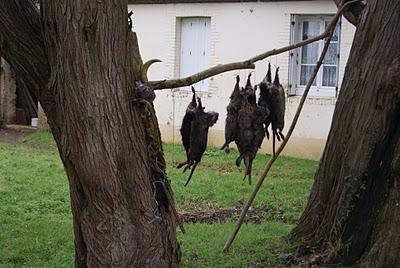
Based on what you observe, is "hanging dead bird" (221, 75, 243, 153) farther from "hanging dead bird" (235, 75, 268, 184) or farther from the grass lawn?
the grass lawn

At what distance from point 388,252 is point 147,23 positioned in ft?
41.6

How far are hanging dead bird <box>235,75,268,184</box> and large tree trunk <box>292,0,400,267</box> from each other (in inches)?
31.7

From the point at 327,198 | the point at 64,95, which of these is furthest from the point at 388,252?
the point at 64,95

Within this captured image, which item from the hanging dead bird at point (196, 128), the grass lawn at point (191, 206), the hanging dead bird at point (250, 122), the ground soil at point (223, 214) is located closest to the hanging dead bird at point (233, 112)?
the hanging dead bird at point (250, 122)

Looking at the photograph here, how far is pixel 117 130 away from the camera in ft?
18.7

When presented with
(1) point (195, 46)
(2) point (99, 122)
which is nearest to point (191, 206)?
(2) point (99, 122)

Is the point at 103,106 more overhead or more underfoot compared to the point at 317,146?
more overhead

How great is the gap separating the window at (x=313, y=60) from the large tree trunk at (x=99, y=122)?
9.68 metres

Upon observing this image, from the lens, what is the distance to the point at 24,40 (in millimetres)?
5734

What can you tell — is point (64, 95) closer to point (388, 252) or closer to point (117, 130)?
point (117, 130)

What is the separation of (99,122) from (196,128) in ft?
3.20

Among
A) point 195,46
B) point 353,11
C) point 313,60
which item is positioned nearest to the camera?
point 353,11

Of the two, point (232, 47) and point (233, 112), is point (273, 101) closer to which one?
point (233, 112)

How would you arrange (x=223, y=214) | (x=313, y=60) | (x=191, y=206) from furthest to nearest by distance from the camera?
(x=313, y=60) < (x=191, y=206) < (x=223, y=214)
